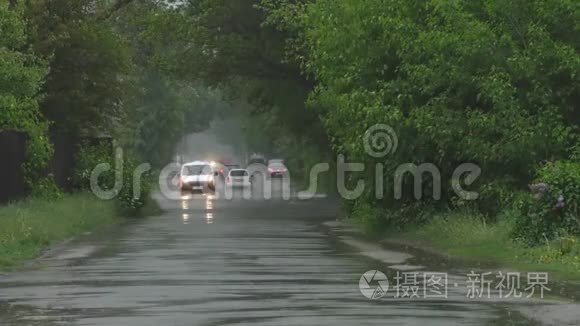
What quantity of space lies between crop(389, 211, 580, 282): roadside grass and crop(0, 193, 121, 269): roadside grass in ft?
24.3

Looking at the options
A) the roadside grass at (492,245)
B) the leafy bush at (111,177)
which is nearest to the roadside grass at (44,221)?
the leafy bush at (111,177)

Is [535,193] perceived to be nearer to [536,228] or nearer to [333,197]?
[536,228]

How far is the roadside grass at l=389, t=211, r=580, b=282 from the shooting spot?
20.4 metres

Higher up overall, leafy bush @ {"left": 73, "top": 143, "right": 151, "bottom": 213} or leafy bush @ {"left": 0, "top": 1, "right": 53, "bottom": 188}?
leafy bush @ {"left": 0, "top": 1, "right": 53, "bottom": 188}

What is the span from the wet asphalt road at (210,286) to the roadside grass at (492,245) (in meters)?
1.85

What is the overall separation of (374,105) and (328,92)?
3013mm

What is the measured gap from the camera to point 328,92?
31.5 meters

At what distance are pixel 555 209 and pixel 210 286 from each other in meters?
6.98

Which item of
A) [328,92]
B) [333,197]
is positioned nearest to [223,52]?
[333,197]

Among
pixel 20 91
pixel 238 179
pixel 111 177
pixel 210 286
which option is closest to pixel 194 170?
pixel 238 179

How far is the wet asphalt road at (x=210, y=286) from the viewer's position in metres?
14.8

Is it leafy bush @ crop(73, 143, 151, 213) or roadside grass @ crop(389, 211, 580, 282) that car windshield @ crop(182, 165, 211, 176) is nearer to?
leafy bush @ crop(73, 143, 151, 213)

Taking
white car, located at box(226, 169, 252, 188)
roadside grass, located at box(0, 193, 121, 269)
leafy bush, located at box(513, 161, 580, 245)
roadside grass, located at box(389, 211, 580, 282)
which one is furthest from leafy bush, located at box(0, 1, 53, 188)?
white car, located at box(226, 169, 252, 188)

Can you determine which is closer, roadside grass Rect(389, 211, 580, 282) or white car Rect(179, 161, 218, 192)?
roadside grass Rect(389, 211, 580, 282)
